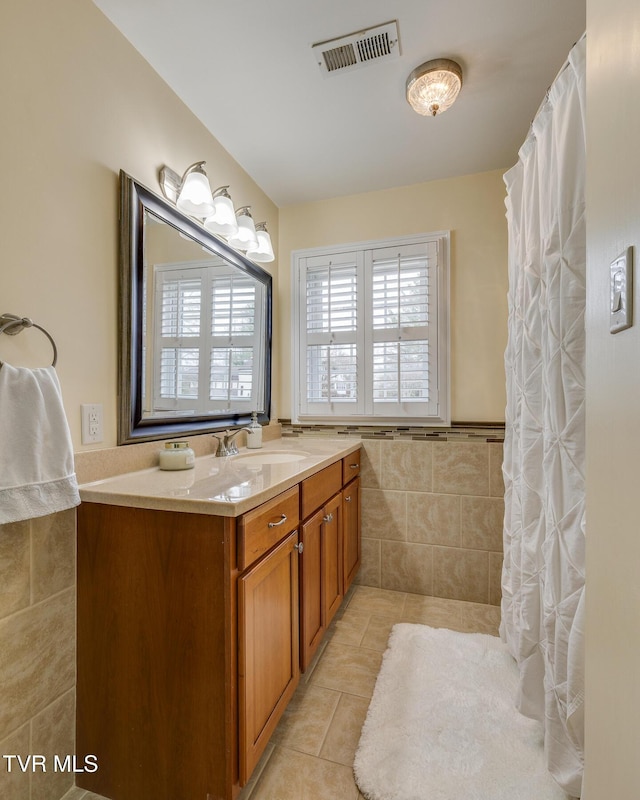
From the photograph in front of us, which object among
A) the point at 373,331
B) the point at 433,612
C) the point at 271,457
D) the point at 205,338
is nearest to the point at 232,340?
the point at 205,338

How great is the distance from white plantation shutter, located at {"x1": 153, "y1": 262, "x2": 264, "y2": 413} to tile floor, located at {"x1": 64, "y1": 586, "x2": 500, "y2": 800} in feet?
4.03

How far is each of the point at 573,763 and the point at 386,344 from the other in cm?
187

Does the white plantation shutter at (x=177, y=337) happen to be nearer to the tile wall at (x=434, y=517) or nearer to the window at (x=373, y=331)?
the window at (x=373, y=331)

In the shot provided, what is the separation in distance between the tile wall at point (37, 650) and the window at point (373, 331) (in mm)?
1583

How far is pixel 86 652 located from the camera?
1132mm

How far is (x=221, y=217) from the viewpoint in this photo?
5.70 ft

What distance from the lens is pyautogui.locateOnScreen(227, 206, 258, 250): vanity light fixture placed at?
195 centimetres

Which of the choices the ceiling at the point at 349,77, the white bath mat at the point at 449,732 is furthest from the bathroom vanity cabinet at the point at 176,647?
the ceiling at the point at 349,77

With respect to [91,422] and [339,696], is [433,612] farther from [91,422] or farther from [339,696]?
[91,422]

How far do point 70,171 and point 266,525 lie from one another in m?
1.22

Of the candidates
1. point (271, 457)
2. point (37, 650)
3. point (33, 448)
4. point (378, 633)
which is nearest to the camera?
point (33, 448)

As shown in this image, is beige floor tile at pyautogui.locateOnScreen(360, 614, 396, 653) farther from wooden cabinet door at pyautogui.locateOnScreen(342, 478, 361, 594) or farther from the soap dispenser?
the soap dispenser

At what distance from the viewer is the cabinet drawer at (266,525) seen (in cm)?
102

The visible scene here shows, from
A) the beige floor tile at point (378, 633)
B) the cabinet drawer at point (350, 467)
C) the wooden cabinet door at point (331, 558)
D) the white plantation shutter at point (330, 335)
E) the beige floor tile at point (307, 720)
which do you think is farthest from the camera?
the white plantation shutter at point (330, 335)
